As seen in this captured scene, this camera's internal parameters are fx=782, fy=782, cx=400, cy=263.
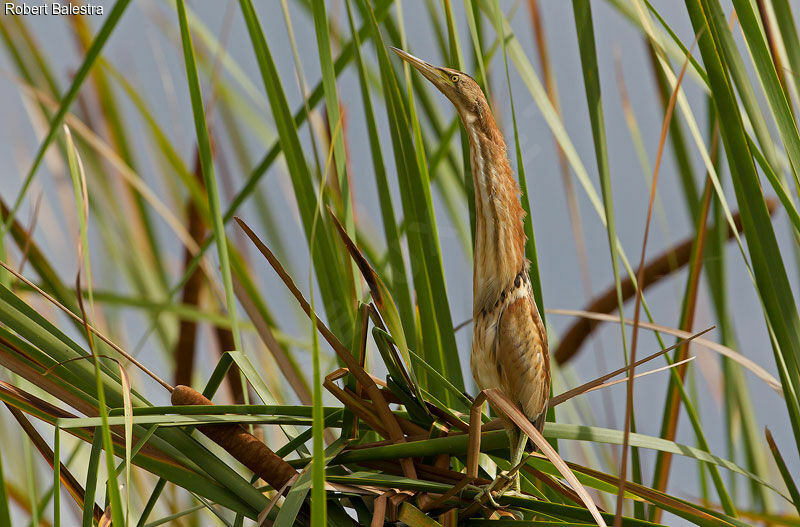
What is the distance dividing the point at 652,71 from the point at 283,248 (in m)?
0.53

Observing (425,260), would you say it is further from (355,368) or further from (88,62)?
(88,62)

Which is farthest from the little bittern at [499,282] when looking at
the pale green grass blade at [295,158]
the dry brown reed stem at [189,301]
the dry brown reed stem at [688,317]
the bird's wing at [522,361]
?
the dry brown reed stem at [189,301]

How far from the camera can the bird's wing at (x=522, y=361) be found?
1.61 ft

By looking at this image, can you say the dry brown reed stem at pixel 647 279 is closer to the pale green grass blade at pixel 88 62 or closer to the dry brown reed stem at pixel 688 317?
the dry brown reed stem at pixel 688 317

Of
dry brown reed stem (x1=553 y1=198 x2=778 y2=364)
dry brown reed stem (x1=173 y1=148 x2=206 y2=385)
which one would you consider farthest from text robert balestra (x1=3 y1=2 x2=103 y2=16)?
dry brown reed stem (x1=553 y1=198 x2=778 y2=364)

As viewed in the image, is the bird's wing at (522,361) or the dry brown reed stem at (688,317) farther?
the dry brown reed stem at (688,317)

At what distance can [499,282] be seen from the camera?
508 millimetres

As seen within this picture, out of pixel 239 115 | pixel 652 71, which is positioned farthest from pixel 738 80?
pixel 239 115

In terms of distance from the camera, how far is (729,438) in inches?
32.1

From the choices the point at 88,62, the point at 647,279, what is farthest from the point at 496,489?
the point at 647,279

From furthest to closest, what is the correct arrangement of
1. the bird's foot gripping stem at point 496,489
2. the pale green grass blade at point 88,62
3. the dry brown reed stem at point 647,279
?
the dry brown reed stem at point 647,279 → the pale green grass blade at point 88,62 → the bird's foot gripping stem at point 496,489

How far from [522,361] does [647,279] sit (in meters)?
0.44

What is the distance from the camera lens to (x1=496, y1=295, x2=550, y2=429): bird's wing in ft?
1.61

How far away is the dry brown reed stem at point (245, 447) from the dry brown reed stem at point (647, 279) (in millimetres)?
460
